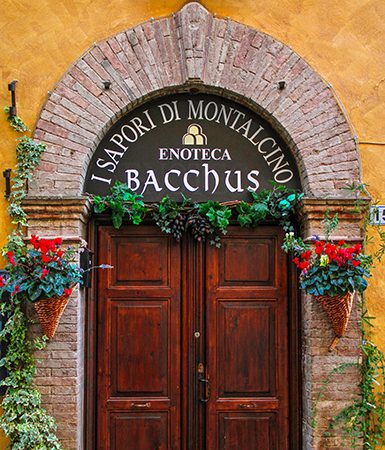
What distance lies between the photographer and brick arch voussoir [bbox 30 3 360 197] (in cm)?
539

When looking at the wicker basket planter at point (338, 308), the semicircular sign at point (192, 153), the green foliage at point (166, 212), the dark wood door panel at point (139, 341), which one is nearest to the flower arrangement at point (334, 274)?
the wicker basket planter at point (338, 308)

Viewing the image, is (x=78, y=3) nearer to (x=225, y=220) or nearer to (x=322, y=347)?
(x=225, y=220)

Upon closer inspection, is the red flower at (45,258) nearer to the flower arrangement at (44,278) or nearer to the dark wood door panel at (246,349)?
the flower arrangement at (44,278)

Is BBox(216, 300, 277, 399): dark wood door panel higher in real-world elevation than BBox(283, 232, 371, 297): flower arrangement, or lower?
lower

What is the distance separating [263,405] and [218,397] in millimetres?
358

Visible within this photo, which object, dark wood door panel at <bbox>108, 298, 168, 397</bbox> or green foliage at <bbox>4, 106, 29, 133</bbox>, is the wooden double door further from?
green foliage at <bbox>4, 106, 29, 133</bbox>

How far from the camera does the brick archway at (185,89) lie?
5.28m

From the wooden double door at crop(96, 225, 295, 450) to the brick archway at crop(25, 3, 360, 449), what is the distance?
25 cm

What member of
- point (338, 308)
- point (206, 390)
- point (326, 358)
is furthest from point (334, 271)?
point (206, 390)

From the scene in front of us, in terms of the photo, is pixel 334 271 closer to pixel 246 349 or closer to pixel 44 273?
pixel 246 349

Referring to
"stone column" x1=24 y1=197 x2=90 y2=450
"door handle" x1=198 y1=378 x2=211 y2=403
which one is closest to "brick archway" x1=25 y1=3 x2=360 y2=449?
"stone column" x1=24 y1=197 x2=90 y2=450

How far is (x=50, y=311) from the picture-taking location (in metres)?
4.96

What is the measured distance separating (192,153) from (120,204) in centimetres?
73

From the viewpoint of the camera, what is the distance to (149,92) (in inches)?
215
